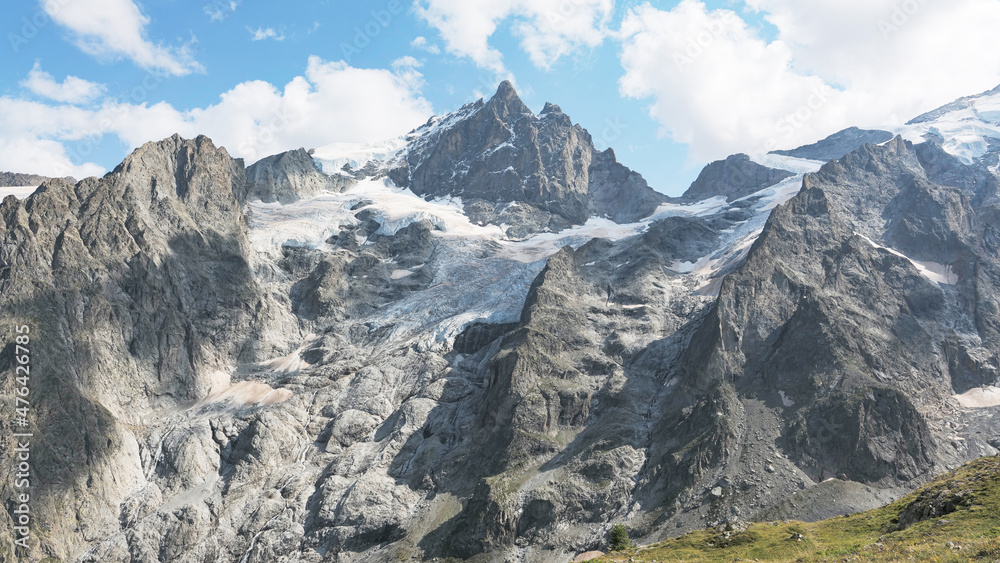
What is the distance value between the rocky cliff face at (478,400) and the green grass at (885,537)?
135 ft

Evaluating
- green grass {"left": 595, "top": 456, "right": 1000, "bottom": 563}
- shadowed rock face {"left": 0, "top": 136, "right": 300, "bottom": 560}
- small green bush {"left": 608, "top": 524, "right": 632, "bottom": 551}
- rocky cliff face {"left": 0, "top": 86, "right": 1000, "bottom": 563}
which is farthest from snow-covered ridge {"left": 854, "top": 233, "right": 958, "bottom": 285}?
shadowed rock face {"left": 0, "top": 136, "right": 300, "bottom": 560}

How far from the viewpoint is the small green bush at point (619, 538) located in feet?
330

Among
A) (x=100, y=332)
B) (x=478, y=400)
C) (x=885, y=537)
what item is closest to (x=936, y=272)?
(x=478, y=400)

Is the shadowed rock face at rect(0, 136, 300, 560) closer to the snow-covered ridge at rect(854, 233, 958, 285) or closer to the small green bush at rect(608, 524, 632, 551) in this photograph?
the small green bush at rect(608, 524, 632, 551)

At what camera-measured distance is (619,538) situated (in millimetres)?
103062

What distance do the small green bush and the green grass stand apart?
2396 centimetres

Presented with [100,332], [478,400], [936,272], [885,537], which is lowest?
[885,537]

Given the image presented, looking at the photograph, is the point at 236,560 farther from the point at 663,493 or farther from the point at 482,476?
the point at 663,493

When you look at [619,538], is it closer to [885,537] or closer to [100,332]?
[885,537]

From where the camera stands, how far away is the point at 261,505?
134 metres

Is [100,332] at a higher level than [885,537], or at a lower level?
higher

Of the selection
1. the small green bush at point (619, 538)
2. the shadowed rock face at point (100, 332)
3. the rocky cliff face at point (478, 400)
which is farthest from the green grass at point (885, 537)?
the shadowed rock face at point (100, 332)

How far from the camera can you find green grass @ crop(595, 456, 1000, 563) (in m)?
38.8

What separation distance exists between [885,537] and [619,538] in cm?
6135
